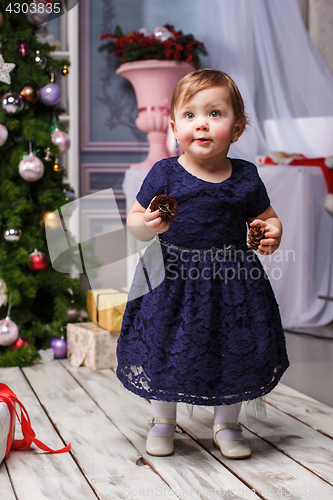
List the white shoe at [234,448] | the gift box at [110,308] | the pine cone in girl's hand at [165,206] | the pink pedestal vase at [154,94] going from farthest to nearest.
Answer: the pink pedestal vase at [154,94]
the gift box at [110,308]
the white shoe at [234,448]
the pine cone in girl's hand at [165,206]

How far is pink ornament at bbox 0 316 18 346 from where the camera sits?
175 centimetres

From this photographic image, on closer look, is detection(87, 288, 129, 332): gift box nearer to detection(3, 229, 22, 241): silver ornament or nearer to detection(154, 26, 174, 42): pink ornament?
detection(3, 229, 22, 241): silver ornament

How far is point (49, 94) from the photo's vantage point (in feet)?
6.07

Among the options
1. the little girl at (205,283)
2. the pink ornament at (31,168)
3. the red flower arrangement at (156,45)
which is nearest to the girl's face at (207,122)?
the little girl at (205,283)

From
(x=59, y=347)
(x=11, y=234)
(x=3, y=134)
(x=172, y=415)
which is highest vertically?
(x=3, y=134)

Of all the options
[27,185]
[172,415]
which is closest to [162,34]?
[27,185]

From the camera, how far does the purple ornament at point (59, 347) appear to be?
1.90m

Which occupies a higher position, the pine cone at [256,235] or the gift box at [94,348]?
the pine cone at [256,235]

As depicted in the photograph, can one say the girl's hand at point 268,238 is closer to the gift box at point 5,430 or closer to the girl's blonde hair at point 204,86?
the girl's blonde hair at point 204,86

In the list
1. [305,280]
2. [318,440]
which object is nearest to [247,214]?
[318,440]

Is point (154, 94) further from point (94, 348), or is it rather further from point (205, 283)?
point (205, 283)

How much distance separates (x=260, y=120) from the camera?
8.08 ft

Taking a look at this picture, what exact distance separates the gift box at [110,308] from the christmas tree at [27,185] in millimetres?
136

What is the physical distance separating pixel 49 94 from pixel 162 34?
3.49ft
